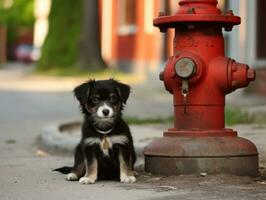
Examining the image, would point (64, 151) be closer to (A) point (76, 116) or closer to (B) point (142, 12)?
(A) point (76, 116)

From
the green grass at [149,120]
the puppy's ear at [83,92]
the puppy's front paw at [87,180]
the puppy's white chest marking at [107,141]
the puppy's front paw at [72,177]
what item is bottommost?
the green grass at [149,120]

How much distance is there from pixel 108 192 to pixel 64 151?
3737mm

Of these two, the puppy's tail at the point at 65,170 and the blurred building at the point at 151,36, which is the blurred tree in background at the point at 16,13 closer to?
the blurred building at the point at 151,36

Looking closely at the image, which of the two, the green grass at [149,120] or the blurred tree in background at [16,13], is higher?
the blurred tree in background at [16,13]

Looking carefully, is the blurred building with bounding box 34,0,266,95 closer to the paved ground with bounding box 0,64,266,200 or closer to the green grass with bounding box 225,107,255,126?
the paved ground with bounding box 0,64,266,200

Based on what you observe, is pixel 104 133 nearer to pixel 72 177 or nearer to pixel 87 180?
pixel 87 180

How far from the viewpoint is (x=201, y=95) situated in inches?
284

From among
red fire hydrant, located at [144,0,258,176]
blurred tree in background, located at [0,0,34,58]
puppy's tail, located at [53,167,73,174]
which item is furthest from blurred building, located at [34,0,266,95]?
blurred tree in background, located at [0,0,34,58]

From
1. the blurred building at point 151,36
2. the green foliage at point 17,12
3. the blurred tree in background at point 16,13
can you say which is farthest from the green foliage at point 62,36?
the green foliage at point 17,12


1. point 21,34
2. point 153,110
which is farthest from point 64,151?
point 21,34

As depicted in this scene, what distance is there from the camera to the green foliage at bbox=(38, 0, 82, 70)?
3219cm

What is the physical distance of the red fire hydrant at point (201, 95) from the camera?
7.07m

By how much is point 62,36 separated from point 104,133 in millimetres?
26406

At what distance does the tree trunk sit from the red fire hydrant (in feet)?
69.3
